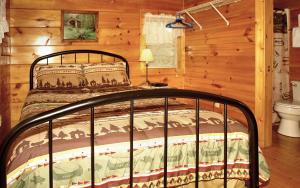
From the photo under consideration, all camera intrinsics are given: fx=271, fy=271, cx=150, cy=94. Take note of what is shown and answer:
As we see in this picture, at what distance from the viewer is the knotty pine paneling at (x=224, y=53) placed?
2.96 metres

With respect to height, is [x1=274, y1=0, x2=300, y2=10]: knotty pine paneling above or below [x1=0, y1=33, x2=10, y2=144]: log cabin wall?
above

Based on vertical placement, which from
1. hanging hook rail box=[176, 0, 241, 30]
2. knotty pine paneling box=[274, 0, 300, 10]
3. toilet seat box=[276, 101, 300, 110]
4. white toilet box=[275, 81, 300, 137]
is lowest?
white toilet box=[275, 81, 300, 137]

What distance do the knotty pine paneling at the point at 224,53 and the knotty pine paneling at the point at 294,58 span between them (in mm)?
1249

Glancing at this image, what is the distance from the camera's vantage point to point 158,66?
397 cm

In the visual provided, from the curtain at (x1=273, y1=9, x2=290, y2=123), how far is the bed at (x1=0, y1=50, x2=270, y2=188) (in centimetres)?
272

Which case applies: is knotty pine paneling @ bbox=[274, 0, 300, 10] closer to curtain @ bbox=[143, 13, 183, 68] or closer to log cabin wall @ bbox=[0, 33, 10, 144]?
curtain @ bbox=[143, 13, 183, 68]

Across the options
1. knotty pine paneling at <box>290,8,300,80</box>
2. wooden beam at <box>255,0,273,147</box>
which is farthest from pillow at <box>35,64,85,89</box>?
knotty pine paneling at <box>290,8,300,80</box>

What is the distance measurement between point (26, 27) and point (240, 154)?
2899 millimetres

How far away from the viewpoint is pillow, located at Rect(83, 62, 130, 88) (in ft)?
9.78

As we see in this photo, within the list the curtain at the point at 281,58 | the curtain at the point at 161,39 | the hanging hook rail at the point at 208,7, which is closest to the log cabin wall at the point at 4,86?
the curtain at the point at 161,39

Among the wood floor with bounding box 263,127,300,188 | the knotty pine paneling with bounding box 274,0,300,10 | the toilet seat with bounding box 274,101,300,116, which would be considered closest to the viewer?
the wood floor with bounding box 263,127,300,188

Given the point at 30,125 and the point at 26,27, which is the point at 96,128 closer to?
the point at 30,125

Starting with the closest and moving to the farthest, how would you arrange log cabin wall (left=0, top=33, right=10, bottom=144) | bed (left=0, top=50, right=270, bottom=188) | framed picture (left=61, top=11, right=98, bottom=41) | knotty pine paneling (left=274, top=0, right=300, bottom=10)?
bed (left=0, top=50, right=270, bottom=188)
log cabin wall (left=0, top=33, right=10, bottom=144)
framed picture (left=61, top=11, right=98, bottom=41)
knotty pine paneling (left=274, top=0, right=300, bottom=10)

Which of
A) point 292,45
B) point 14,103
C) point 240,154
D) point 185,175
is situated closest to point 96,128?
point 185,175
